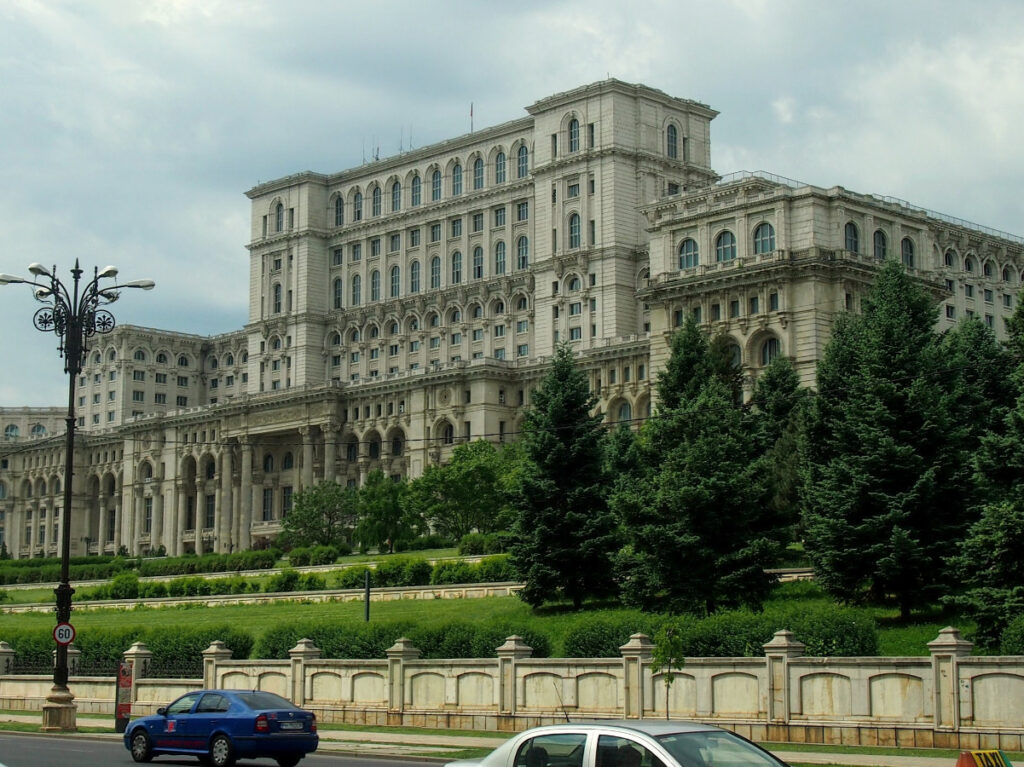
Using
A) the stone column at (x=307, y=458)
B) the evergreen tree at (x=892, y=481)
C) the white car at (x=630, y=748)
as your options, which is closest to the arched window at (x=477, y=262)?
the stone column at (x=307, y=458)

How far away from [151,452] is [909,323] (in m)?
107

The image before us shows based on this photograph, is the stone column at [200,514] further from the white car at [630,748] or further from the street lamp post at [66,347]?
the white car at [630,748]

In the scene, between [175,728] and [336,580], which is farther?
[336,580]

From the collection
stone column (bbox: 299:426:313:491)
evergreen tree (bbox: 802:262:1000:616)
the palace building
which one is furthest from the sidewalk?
stone column (bbox: 299:426:313:491)

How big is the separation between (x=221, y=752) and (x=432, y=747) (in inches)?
205

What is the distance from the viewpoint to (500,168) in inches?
5108

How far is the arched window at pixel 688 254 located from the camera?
95.8 metres

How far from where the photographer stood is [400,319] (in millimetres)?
135500

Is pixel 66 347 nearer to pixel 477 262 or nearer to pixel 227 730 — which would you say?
pixel 227 730

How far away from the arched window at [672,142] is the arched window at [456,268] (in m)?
22.6

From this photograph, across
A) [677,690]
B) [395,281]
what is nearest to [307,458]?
[395,281]

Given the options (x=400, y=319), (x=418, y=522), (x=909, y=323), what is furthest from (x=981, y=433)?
(x=400, y=319)

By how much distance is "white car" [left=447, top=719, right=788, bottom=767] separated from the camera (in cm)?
1547

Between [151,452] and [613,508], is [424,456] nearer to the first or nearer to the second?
[151,452]
